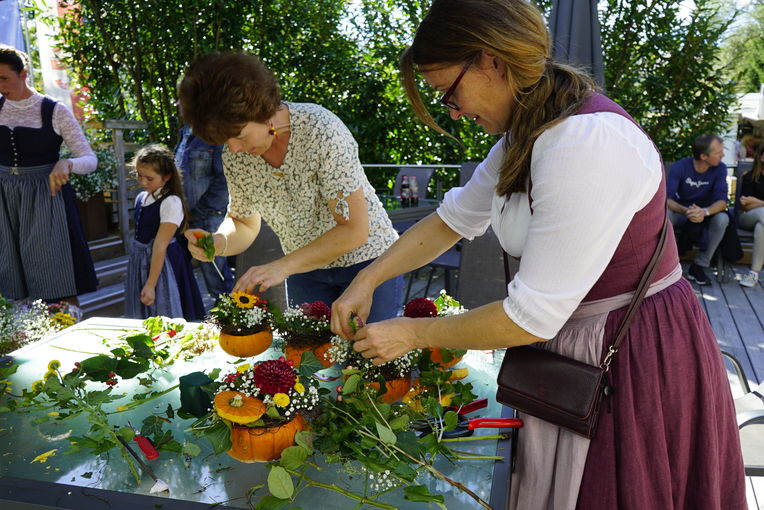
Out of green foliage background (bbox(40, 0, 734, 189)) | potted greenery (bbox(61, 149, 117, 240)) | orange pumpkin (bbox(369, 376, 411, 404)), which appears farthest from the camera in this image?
green foliage background (bbox(40, 0, 734, 189))

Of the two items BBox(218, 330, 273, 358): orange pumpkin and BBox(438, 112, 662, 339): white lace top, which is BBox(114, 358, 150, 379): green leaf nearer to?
BBox(218, 330, 273, 358): orange pumpkin

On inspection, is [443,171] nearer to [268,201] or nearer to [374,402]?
[268,201]

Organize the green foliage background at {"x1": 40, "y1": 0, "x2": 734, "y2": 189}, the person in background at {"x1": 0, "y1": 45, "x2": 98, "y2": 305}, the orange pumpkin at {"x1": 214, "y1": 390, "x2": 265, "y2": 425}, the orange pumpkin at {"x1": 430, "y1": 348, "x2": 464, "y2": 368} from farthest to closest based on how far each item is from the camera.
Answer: the green foliage background at {"x1": 40, "y1": 0, "x2": 734, "y2": 189} < the person in background at {"x1": 0, "y1": 45, "x2": 98, "y2": 305} < the orange pumpkin at {"x1": 430, "y1": 348, "x2": 464, "y2": 368} < the orange pumpkin at {"x1": 214, "y1": 390, "x2": 265, "y2": 425}

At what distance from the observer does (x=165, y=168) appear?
343 centimetres

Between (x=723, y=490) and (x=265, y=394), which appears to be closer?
(x=265, y=394)

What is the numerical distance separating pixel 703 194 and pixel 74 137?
17.1 feet

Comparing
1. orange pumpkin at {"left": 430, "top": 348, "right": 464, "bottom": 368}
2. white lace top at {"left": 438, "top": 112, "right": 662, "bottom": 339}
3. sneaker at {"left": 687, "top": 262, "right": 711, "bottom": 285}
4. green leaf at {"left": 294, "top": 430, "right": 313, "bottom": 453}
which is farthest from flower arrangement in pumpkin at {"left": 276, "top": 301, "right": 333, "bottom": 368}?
sneaker at {"left": 687, "top": 262, "right": 711, "bottom": 285}

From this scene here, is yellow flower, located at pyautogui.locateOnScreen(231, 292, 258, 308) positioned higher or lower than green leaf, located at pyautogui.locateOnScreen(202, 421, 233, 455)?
higher

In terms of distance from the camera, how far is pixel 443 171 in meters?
7.23

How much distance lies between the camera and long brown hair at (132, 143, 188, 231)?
340 cm

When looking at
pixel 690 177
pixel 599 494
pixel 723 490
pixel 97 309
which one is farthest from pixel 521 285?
pixel 690 177

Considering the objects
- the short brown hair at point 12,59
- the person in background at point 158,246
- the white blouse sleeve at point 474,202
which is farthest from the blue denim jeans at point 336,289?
the short brown hair at point 12,59

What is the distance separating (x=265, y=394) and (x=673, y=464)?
2.60ft

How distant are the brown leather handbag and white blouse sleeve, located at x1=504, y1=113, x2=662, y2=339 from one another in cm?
14
